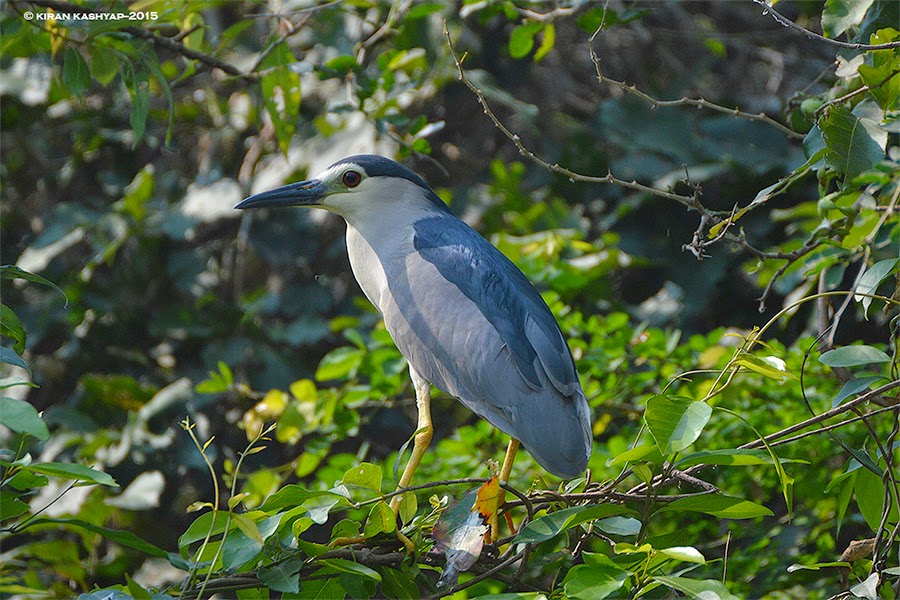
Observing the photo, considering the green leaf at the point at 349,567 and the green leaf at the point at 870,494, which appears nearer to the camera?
the green leaf at the point at 349,567

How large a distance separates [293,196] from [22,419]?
3.39 feet

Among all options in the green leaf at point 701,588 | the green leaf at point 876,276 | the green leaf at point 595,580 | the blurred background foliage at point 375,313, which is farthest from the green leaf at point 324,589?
the green leaf at point 876,276

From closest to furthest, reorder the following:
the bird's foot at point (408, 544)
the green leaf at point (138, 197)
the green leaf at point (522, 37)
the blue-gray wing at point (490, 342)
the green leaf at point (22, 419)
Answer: the green leaf at point (22, 419)
the bird's foot at point (408, 544)
the blue-gray wing at point (490, 342)
the green leaf at point (522, 37)
the green leaf at point (138, 197)

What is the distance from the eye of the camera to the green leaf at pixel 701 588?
1.13 meters

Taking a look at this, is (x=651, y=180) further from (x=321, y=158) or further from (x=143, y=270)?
(x=143, y=270)

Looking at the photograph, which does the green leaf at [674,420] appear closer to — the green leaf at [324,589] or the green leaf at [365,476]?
the green leaf at [365,476]

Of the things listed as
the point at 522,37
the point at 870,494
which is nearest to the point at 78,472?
the point at 870,494

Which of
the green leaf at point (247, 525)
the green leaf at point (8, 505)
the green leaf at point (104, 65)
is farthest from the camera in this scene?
the green leaf at point (104, 65)

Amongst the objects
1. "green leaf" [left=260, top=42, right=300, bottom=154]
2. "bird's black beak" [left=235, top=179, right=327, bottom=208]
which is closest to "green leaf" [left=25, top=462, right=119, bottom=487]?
"bird's black beak" [left=235, top=179, right=327, bottom=208]

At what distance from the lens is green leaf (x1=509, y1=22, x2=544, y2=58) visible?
230cm

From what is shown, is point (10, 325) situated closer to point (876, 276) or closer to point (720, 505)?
point (720, 505)

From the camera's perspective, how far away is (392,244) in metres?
2.01

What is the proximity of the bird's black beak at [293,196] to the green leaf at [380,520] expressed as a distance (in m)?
0.80

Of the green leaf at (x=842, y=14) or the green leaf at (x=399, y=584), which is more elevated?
the green leaf at (x=842, y=14)
